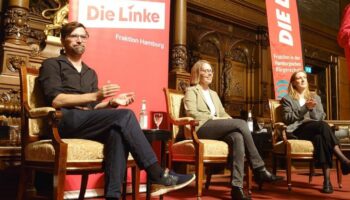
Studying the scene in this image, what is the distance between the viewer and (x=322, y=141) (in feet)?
11.2

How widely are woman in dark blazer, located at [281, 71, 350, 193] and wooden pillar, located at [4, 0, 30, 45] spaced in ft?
8.17

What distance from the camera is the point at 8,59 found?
2963 mm

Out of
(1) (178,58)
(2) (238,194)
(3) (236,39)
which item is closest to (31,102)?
(2) (238,194)

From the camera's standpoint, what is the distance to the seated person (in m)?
2.77

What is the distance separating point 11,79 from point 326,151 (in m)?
2.76

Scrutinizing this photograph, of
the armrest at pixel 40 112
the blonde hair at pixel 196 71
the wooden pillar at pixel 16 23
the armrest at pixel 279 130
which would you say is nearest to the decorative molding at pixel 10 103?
the wooden pillar at pixel 16 23

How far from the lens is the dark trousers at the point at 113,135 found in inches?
78.2

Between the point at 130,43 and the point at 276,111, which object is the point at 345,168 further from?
the point at 130,43

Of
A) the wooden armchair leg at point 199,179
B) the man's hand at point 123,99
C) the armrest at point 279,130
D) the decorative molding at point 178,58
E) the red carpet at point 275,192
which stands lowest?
the red carpet at point 275,192

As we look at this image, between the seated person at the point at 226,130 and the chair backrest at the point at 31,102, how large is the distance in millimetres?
1175

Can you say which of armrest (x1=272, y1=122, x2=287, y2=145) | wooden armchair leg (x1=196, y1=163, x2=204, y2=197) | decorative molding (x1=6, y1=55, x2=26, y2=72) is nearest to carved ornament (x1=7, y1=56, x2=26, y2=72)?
decorative molding (x1=6, y1=55, x2=26, y2=72)

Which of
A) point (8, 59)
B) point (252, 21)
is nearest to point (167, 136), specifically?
point (8, 59)

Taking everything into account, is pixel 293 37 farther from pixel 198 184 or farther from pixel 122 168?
pixel 122 168

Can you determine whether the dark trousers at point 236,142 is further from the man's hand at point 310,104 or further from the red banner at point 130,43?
the man's hand at point 310,104
